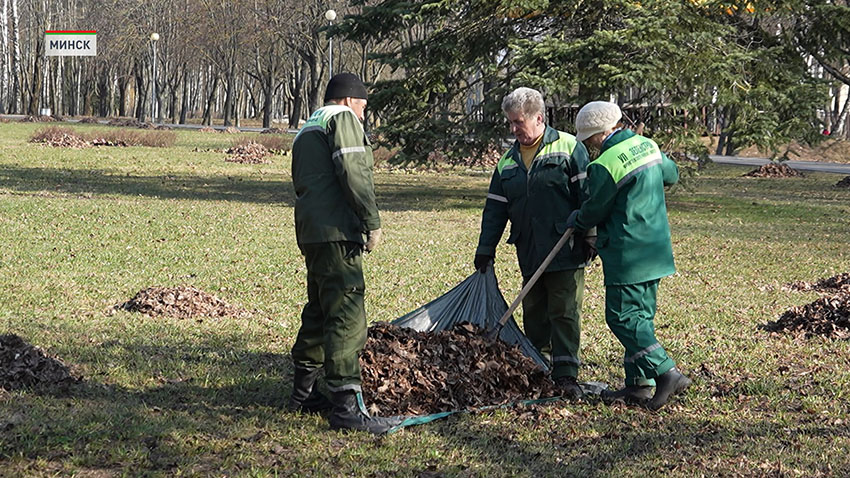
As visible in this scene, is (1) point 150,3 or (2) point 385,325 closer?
(2) point 385,325

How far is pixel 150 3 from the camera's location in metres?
69.4

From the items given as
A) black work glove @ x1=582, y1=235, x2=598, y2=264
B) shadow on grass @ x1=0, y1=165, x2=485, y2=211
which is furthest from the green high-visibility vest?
shadow on grass @ x1=0, y1=165, x2=485, y2=211

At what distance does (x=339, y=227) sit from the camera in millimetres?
5391

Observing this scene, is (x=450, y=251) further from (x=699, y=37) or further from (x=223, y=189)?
(x=223, y=189)

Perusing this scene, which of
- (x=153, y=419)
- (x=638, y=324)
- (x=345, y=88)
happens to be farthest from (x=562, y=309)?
(x=153, y=419)

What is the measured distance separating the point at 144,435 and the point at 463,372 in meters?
1.88

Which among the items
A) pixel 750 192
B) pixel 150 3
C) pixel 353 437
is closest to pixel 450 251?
pixel 353 437

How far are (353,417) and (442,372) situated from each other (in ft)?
2.50

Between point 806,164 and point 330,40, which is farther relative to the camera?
point 330,40

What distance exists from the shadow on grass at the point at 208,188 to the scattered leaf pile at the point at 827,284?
9917 millimetres

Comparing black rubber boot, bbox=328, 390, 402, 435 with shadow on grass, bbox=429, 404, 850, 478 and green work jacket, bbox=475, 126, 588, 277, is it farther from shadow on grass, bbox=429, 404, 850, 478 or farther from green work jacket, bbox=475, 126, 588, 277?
green work jacket, bbox=475, 126, 588, 277

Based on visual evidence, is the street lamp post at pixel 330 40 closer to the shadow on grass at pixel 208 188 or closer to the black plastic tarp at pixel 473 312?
the shadow on grass at pixel 208 188

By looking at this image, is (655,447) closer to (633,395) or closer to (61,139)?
(633,395)

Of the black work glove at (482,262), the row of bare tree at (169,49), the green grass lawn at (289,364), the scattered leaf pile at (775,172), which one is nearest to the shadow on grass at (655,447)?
the green grass lawn at (289,364)
